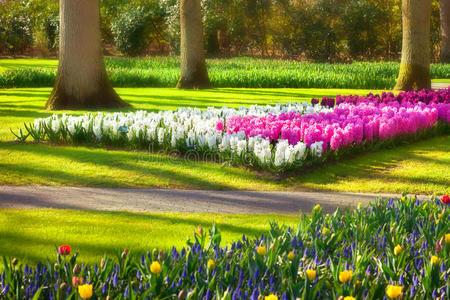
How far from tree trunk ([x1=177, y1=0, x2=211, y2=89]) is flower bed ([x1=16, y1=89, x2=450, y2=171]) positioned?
331 inches

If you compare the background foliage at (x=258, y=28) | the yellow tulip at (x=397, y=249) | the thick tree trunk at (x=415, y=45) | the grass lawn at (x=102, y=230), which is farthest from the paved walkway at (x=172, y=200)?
the background foliage at (x=258, y=28)

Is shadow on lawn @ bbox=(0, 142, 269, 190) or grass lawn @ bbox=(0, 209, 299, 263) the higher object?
shadow on lawn @ bbox=(0, 142, 269, 190)

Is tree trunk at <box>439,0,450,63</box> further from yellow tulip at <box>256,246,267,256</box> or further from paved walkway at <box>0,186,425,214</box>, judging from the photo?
yellow tulip at <box>256,246,267,256</box>

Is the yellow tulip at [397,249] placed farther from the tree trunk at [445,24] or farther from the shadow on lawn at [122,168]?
the tree trunk at [445,24]

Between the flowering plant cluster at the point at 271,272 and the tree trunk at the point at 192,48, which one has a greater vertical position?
the tree trunk at the point at 192,48

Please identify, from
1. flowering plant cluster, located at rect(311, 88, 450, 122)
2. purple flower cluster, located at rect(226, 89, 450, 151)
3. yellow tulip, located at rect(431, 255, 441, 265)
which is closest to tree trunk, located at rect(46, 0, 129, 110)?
flowering plant cluster, located at rect(311, 88, 450, 122)

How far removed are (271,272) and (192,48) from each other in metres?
16.3

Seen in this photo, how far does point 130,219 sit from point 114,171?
2.27 meters

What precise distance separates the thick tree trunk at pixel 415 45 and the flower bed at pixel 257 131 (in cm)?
611

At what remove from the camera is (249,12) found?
3700cm

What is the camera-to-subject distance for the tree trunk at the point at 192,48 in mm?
18812

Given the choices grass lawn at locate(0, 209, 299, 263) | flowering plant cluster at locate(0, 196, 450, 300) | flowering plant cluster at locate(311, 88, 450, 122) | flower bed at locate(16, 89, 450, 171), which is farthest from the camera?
flowering plant cluster at locate(311, 88, 450, 122)

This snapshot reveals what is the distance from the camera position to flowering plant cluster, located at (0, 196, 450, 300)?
2834mm

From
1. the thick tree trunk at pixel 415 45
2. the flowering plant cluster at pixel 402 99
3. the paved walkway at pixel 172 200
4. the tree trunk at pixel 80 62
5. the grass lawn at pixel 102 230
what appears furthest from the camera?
the thick tree trunk at pixel 415 45
